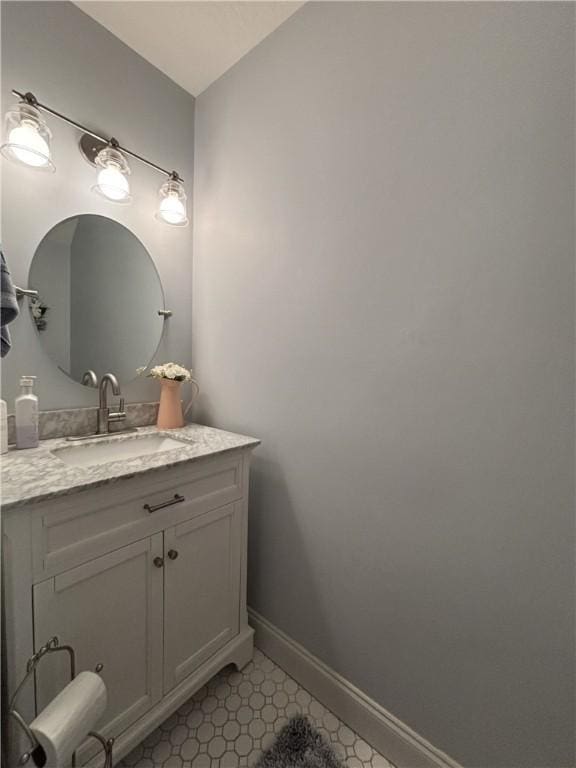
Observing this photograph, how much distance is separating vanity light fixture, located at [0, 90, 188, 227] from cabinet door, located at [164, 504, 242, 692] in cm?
126

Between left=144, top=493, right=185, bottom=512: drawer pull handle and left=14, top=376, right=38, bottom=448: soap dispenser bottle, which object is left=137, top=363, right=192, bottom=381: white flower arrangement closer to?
left=14, top=376, right=38, bottom=448: soap dispenser bottle

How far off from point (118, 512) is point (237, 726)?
0.85 m

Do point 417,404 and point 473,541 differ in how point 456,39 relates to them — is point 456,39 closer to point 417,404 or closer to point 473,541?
point 417,404

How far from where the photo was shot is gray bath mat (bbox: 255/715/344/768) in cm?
88

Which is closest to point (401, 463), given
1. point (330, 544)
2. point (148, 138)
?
point (330, 544)

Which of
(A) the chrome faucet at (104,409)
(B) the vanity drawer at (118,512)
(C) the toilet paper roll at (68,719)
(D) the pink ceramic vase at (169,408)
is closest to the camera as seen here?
(C) the toilet paper roll at (68,719)

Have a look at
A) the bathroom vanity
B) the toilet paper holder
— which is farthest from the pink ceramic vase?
the toilet paper holder

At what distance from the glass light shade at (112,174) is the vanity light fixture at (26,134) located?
183 millimetres

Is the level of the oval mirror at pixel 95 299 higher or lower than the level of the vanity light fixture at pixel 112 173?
lower

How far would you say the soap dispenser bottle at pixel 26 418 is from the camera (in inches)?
37.9

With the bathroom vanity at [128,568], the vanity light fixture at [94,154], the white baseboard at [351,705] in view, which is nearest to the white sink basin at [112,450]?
the bathroom vanity at [128,568]

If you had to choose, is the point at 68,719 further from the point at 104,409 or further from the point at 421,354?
the point at 421,354

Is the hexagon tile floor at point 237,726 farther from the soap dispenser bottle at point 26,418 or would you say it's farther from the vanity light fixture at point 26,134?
the vanity light fixture at point 26,134

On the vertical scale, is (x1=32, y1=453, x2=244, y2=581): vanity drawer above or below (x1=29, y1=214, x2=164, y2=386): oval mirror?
below
